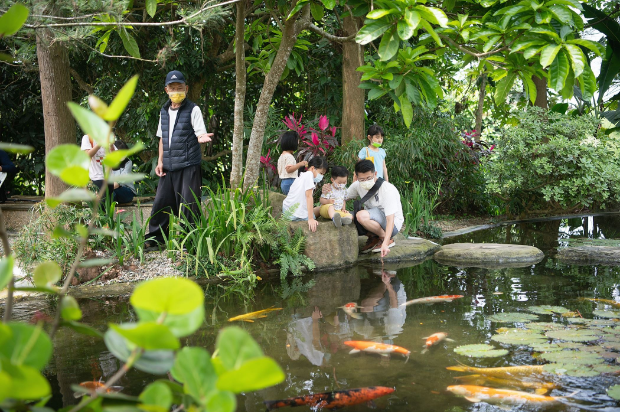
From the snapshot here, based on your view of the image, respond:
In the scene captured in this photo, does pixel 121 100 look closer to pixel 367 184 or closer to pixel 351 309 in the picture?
pixel 351 309

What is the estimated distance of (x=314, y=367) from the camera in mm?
2865

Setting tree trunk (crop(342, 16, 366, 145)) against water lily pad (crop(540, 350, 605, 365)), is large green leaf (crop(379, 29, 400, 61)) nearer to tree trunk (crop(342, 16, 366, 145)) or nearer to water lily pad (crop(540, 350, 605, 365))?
water lily pad (crop(540, 350, 605, 365))

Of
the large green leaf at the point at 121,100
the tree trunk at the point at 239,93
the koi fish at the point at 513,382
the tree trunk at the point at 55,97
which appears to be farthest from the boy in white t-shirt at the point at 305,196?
the large green leaf at the point at 121,100

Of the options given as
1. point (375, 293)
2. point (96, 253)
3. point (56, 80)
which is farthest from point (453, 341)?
point (56, 80)

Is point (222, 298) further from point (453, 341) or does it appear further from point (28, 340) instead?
point (28, 340)

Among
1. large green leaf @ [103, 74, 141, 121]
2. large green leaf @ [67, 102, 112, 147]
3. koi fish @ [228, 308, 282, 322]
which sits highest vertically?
large green leaf @ [103, 74, 141, 121]

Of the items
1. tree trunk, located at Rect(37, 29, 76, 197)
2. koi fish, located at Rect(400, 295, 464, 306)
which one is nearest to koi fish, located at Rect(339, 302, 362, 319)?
koi fish, located at Rect(400, 295, 464, 306)

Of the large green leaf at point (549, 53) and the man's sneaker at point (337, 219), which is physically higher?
the large green leaf at point (549, 53)

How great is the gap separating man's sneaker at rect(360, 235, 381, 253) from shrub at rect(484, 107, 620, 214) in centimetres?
362

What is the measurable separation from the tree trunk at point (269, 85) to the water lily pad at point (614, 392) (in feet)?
13.1

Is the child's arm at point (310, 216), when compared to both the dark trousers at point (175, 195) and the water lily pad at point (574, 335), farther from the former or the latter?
the water lily pad at point (574, 335)

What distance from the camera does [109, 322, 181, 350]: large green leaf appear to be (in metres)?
0.89

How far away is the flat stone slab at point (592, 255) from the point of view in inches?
227

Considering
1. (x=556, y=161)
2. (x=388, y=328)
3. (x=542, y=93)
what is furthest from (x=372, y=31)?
(x=542, y=93)
